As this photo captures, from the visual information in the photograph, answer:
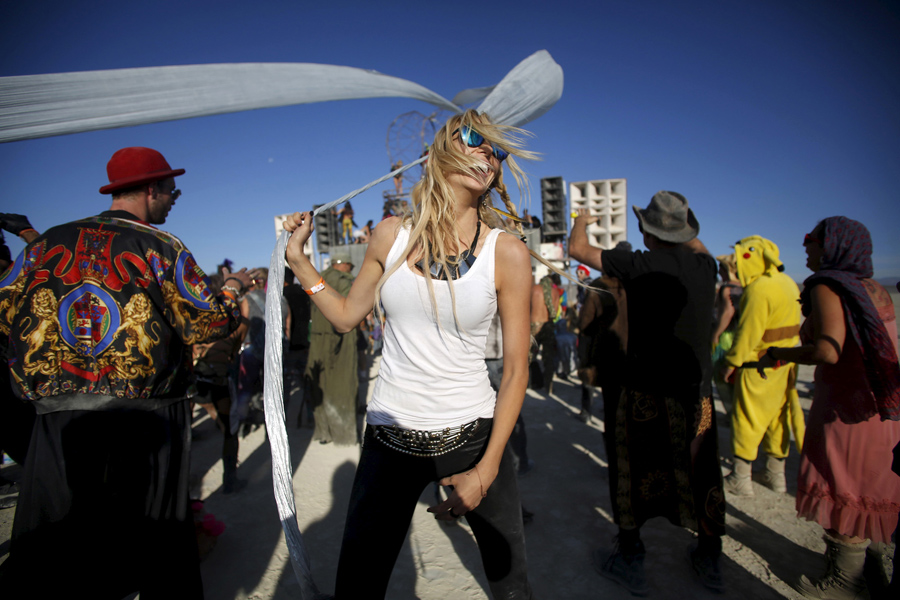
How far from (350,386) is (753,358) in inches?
148

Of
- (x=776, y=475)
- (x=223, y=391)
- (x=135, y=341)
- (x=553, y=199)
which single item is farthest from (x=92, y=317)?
(x=553, y=199)

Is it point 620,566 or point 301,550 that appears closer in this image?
point 301,550

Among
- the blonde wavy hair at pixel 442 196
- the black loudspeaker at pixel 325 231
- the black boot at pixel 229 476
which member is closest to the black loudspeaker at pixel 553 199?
the black loudspeaker at pixel 325 231

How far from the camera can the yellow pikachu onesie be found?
125 inches

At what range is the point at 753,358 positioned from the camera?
10.5ft

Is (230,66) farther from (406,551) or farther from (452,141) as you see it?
(406,551)

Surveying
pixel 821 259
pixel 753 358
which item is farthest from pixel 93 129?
pixel 753 358

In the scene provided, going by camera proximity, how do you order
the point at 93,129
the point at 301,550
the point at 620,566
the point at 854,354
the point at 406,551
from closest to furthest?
the point at 93,129 < the point at 301,550 < the point at 854,354 < the point at 620,566 < the point at 406,551

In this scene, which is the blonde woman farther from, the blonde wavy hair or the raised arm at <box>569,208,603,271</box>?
the raised arm at <box>569,208,603,271</box>

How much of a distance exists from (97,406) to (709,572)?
119 inches

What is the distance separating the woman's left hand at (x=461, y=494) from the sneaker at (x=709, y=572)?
1.82 m

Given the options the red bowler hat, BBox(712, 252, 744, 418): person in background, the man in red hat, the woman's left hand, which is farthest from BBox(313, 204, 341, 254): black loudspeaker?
→ the woman's left hand

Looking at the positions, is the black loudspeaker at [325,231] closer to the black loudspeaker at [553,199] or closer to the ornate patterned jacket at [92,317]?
the black loudspeaker at [553,199]

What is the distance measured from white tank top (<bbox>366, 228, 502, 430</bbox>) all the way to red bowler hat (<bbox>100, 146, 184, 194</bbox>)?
1.23 meters
